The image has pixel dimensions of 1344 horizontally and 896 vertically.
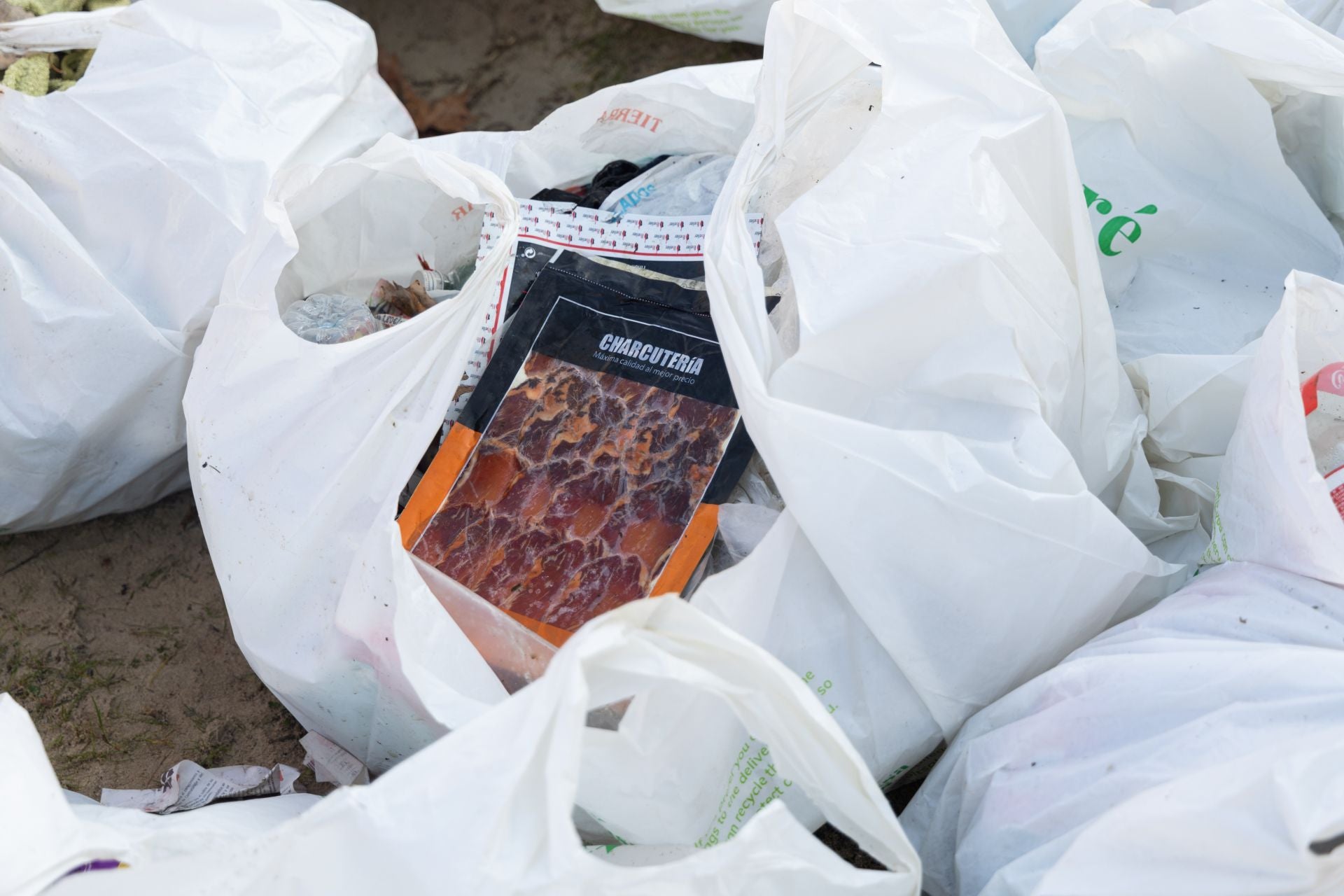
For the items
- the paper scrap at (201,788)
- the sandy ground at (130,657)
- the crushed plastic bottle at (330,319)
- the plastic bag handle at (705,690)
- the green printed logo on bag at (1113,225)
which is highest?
the green printed logo on bag at (1113,225)

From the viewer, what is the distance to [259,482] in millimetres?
808

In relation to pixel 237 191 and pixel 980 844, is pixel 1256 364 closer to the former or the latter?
pixel 980 844

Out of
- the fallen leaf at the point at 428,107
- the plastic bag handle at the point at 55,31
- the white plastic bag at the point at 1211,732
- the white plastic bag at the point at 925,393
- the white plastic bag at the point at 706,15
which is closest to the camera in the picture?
the white plastic bag at the point at 1211,732

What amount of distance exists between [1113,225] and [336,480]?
76 centimetres

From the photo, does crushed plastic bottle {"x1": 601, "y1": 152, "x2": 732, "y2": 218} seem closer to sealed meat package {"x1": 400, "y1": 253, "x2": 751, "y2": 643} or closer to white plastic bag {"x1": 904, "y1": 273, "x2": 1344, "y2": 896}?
sealed meat package {"x1": 400, "y1": 253, "x2": 751, "y2": 643}

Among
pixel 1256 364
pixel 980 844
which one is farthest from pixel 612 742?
pixel 1256 364

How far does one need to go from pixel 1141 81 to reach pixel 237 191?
0.86 meters

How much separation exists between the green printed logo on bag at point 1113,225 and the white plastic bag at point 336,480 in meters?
0.57

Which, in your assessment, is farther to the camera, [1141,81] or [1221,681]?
[1141,81]

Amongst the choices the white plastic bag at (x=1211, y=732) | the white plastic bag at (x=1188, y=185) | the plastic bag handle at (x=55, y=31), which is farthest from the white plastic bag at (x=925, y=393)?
the plastic bag handle at (x=55, y=31)

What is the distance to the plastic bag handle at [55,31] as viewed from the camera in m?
1.04

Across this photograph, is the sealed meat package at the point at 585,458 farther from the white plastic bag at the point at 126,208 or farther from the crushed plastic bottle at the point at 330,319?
the white plastic bag at the point at 126,208

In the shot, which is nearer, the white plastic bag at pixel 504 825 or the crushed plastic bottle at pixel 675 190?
the white plastic bag at pixel 504 825

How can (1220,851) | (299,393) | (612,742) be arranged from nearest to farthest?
(1220,851) < (612,742) < (299,393)
